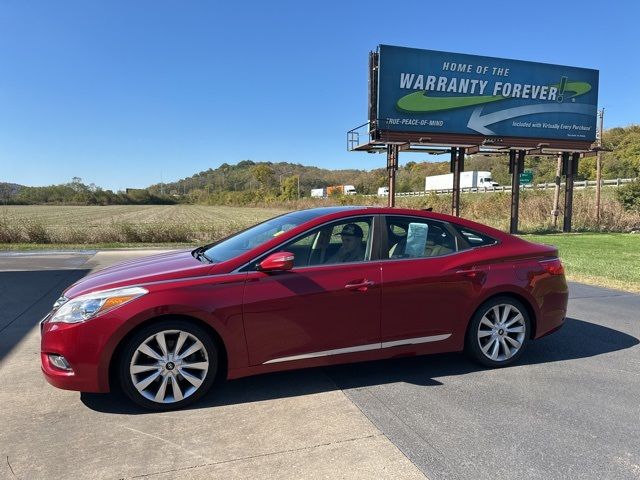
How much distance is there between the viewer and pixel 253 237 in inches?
180

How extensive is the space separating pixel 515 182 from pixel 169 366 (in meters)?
21.6

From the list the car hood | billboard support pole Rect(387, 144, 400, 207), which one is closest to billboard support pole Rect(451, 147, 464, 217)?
billboard support pole Rect(387, 144, 400, 207)

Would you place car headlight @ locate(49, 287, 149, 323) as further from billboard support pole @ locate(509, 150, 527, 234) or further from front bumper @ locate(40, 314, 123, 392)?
billboard support pole @ locate(509, 150, 527, 234)

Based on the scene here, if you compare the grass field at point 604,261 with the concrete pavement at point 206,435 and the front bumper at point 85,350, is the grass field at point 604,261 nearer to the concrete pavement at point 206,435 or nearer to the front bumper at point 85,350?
the concrete pavement at point 206,435

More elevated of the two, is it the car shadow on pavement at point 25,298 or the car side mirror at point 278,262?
the car side mirror at point 278,262

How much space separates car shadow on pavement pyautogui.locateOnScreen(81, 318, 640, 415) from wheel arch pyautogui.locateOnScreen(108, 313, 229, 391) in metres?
0.21

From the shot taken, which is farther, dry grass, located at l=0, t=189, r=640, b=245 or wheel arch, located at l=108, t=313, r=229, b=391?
dry grass, located at l=0, t=189, r=640, b=245

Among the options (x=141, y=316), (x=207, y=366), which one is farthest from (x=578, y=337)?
(x=141, y=316)

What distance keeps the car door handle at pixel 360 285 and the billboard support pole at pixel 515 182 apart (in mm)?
19700

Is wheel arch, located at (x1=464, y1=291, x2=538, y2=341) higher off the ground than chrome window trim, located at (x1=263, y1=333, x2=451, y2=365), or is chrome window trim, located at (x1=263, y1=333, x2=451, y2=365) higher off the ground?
wheel arch, located at (x1=464, y1=291, x2=538, y2=341)

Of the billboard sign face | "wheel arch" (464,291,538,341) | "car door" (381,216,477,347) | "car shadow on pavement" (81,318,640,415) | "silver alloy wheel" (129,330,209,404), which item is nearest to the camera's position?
"silver alloy wheel" (129,330,209,404)

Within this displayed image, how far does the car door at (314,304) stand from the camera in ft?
12.5

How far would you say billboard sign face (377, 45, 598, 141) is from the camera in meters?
19.2

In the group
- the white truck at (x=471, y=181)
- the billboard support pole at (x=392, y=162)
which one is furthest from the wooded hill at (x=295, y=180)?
the billboard support pole at (x=392, y=162)
